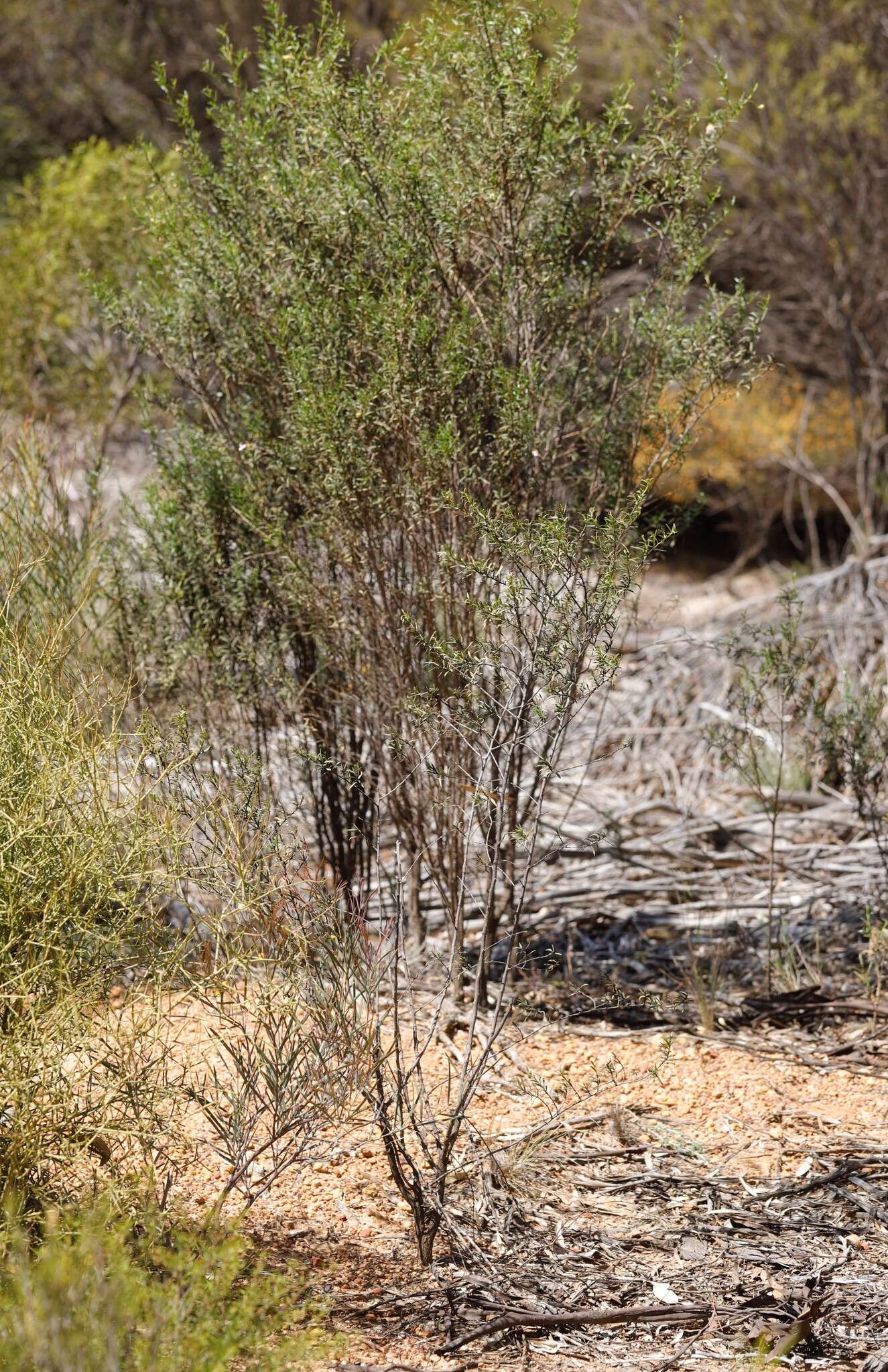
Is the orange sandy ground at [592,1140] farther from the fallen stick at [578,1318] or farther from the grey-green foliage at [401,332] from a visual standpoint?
the grey-green foliage at [401,332]

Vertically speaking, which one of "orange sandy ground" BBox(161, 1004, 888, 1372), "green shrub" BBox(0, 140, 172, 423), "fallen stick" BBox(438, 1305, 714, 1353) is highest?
"green shrub" BBox(0, 140, 172, 423)

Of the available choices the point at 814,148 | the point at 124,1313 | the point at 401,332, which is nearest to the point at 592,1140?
the point at 124,1313

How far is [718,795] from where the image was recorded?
244 inches

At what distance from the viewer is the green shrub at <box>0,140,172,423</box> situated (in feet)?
31.1

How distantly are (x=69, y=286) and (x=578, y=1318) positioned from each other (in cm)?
901

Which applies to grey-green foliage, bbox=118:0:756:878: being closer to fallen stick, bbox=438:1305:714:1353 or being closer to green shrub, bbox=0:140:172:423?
fallen stick, bbox=438:1305:714:1353

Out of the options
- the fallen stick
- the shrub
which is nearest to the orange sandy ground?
the fallen stick

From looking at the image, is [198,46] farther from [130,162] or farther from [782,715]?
[782,715]

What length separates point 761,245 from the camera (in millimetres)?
11422

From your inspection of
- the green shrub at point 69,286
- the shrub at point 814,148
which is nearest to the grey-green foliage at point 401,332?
the green shrub at point 69,286

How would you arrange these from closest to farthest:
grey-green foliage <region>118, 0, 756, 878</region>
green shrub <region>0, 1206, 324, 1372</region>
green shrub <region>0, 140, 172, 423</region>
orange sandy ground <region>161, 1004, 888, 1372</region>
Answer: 1. green shrub <region>0, 1206, 324, 1372</region>
2. orange sandy ground <region>161, 1004, 888, 1372</region>
3. grey-green foliage <region>118, 0, 756, 878</region>
4. green shrub <region>0, 140, 172, 423</region>

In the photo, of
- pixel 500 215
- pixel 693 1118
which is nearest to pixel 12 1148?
pixel 693 1118

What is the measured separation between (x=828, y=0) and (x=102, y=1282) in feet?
37.1

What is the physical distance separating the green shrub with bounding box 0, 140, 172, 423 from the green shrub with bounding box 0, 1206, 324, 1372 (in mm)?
7755
